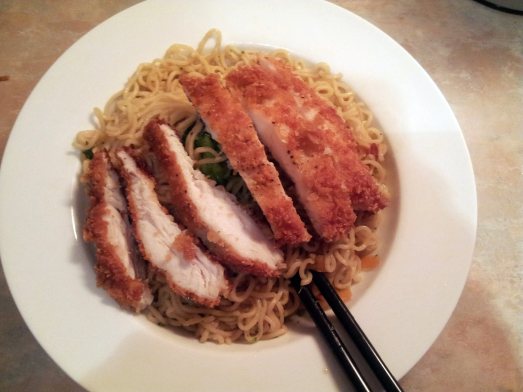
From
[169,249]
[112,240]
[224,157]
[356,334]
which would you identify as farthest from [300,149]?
[112,240]

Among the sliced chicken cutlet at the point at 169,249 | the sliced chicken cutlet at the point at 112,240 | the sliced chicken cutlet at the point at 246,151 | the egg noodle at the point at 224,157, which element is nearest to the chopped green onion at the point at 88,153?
the egg noodle at the point at 224,157

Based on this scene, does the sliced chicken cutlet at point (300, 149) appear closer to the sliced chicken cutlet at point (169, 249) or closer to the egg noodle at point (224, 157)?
the egg noodle at point (224, 157)

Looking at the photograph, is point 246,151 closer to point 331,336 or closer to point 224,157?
point 224,157

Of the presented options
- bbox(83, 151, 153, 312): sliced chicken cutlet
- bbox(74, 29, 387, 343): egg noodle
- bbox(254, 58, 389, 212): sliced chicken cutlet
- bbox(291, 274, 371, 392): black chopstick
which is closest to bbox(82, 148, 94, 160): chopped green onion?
bbox(74, 29, 387, 343): egg noodle

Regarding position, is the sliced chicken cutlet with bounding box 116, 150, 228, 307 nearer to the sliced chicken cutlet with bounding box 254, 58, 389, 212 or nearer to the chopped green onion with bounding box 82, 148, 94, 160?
the chopped green onion with bounding box 82, 148, 94, 160

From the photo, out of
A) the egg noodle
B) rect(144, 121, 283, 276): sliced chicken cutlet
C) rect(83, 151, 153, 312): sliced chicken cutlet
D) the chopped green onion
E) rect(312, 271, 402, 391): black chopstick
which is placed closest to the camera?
rect(312, 271, 402, 391): black chopstick

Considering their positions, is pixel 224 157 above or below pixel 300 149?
below
